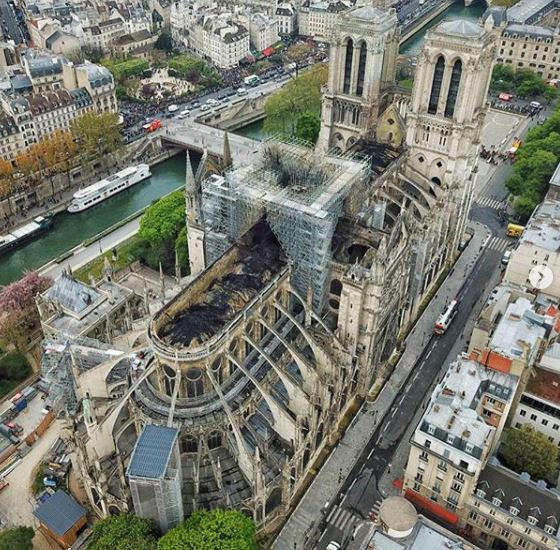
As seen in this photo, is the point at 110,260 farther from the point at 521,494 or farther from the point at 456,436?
the point at 521,494

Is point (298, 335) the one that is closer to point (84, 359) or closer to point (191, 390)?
point (191, 390)

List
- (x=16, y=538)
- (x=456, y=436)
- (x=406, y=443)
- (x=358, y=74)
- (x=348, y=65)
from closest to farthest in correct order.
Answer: (x=16, y=538)
(x=456, y=436)
(x=406, y=443)
(x=358, y=74)
(x=348, y=65)

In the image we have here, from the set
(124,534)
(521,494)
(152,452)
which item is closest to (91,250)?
(152,452)

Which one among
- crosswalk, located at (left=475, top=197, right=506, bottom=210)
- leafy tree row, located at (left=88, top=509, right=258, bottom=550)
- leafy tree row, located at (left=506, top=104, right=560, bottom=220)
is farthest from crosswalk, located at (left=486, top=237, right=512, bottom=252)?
leafy tree row, located at (left=88, top=509, right=258, bottom=550)

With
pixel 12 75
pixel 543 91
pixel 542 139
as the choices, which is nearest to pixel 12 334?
pixel 12 75

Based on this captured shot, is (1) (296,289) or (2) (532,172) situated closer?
(1) (296,289)

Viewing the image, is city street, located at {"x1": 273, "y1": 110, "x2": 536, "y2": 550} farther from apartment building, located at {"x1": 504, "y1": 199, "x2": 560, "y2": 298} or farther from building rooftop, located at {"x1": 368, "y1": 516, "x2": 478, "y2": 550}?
building rooftop, located at {"x1": 368, "y1": 516, "x2": 478, "y2": 550}
